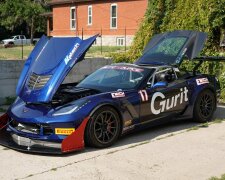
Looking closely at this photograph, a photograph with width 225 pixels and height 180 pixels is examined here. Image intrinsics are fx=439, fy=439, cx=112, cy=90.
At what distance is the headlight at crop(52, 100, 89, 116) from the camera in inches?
242

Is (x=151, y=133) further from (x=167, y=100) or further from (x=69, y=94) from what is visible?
(x=69, y=94)

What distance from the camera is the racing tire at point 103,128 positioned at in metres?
6.24

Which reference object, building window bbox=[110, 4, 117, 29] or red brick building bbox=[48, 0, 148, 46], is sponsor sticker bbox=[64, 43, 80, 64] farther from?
building window bbox=[110, 4, 117, 29]

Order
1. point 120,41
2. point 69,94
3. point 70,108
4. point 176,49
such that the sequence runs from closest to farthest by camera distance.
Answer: point 70,108 < point 69,94 < point 176,49 < point 120,41

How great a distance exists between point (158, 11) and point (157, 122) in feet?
22.1

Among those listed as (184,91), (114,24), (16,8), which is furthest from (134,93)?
(16,8)

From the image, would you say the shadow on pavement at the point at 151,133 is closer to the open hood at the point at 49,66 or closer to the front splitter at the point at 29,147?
the front splitter at the point at 29,147

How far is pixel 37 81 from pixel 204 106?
3407mm

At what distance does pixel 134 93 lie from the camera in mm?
6934

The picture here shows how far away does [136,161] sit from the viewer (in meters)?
5.88

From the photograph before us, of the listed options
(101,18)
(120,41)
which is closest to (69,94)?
(120,41)

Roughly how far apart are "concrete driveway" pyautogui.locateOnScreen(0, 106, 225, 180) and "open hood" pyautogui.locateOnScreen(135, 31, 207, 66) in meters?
1.63

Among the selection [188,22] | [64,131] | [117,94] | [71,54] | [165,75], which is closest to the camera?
[64,131]

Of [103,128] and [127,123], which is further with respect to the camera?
[127,123]
